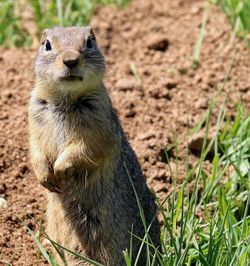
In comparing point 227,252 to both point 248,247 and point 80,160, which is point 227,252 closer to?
point 248,247

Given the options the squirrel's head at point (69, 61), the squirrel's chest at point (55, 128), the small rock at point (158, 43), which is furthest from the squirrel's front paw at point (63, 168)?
the small rock at point (158, 43)

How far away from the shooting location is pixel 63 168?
5.02m

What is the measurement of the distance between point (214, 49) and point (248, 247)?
11.2 ft

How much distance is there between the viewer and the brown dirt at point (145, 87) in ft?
19.5

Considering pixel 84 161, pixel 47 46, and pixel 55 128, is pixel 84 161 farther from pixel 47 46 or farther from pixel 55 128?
pixel 47 46

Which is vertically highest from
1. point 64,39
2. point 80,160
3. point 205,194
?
point 64,39

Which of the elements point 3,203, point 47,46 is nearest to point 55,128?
point 47,46

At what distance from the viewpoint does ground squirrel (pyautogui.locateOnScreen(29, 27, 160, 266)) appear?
506cm

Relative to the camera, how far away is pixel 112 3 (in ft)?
29.3

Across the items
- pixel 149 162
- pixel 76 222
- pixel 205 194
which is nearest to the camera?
pixel 76 222

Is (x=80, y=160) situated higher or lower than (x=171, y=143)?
higher

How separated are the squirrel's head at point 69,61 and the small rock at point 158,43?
8.82 feet

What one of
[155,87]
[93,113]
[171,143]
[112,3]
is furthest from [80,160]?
Result: [112,3]

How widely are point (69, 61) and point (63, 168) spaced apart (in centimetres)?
65
